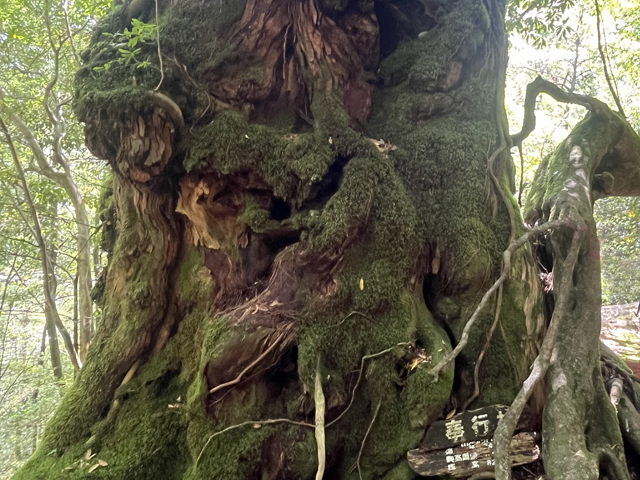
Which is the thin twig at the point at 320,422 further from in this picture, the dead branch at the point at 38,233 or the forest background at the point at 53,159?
the dead branch at the point at 38,233

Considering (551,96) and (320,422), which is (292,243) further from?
(551,96)

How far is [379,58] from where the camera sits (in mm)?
3143

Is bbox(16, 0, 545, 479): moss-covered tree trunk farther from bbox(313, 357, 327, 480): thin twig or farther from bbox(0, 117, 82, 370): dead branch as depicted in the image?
bbox(0, 117, 82, 370): dead branch

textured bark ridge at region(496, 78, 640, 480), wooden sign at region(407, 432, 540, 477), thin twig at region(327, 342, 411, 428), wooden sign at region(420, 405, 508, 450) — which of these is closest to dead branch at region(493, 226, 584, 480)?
textured bark ridge at region(496, 78, 640, 480)

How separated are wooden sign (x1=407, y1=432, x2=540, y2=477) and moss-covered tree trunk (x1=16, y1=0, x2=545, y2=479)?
0.39 feet

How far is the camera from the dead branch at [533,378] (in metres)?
1.55

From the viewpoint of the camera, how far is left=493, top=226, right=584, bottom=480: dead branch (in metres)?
1.55

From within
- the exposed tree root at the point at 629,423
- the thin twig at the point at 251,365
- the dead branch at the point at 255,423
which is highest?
the thin twig at the point at 251,365

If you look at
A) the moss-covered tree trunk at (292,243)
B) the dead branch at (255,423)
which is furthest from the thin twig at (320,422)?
the dead branch at (255,423)

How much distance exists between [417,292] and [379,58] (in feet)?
6.31

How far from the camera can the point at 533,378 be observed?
5.90ft

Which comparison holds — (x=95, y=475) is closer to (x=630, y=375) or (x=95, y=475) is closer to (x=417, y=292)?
(x=417, y=292)

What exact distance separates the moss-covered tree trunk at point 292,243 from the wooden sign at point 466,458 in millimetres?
118

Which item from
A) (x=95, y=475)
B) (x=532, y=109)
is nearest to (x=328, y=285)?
(x=95, y=475)
